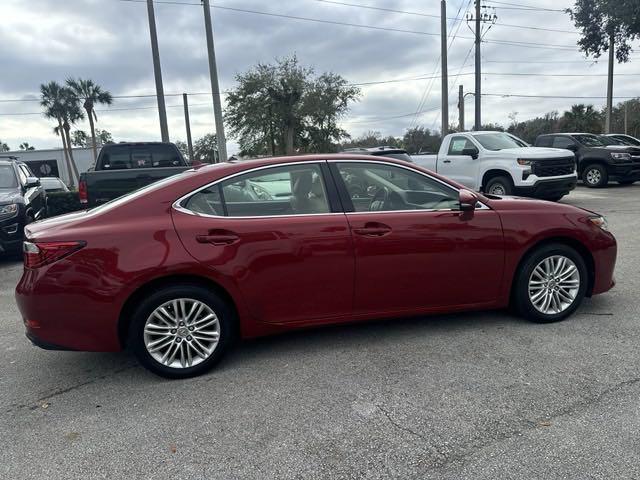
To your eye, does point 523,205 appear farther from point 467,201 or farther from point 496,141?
point 496,141

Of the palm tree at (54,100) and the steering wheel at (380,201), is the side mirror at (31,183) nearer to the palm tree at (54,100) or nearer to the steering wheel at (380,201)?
the steering wheel at (380,201)

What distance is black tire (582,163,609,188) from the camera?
51.6 ft

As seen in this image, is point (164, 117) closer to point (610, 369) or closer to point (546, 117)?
point (610, 369)

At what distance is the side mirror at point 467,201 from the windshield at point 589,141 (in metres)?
14.1

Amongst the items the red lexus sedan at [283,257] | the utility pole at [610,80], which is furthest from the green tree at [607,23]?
the red lexus sedan at [283,257]

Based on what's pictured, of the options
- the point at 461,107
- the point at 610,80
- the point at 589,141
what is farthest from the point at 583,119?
the point at 589,141

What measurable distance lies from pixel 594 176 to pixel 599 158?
660 millimetres

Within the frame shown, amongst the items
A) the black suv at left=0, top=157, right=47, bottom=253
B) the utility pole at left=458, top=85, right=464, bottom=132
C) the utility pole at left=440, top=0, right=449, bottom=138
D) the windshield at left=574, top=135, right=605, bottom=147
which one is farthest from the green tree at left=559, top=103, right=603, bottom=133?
the black suv at left=0, top=157, right=47, bottom=253

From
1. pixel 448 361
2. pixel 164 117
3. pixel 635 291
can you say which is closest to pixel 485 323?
pixel 448 361

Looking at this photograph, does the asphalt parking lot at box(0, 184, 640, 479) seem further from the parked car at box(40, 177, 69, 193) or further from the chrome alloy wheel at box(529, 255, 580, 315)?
the parked car at box(40, 177, 69, 193)

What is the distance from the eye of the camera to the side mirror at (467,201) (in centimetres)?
404

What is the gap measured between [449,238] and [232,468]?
2403mm

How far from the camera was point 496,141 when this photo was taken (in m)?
12.3

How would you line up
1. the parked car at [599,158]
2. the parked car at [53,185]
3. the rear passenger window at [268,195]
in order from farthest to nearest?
the parked car at [53,185], the parked car at [599,158], the rear passenger window at [268,195]
